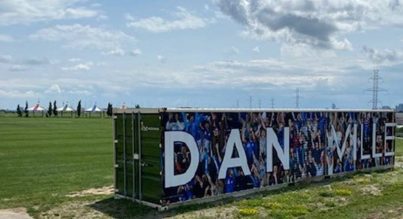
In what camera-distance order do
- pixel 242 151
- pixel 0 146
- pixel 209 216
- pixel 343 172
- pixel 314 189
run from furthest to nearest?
pixel 0 146 < pixel 343 172 < pixel 314 189 < pixel 242 151 < pixel 209 216

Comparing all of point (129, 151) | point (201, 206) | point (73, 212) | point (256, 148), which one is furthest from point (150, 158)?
point (256, 148)

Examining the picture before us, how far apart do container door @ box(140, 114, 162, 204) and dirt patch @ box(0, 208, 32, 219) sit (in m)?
2.87

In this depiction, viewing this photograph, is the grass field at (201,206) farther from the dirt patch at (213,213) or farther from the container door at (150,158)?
the container door at (150,158)

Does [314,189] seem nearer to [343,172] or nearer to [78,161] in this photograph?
[343,172]

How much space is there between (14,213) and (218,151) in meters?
5.39

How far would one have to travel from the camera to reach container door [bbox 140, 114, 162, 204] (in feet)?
44.4

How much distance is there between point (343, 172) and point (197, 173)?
774 centimetres

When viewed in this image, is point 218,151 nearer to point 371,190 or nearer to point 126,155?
point 126,155

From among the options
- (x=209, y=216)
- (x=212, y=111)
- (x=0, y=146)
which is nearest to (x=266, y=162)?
(x=212, y=111)

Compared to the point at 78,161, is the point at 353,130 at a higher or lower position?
higher

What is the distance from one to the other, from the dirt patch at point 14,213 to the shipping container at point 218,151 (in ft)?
8.87

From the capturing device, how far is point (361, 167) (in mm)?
21109

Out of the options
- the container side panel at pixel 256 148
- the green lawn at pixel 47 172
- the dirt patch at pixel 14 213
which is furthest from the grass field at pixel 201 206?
the container side panel at pixel 256 148

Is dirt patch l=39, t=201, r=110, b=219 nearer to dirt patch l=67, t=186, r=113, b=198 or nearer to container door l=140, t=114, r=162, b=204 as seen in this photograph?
container door l=140, t=114, r=162, b=204
